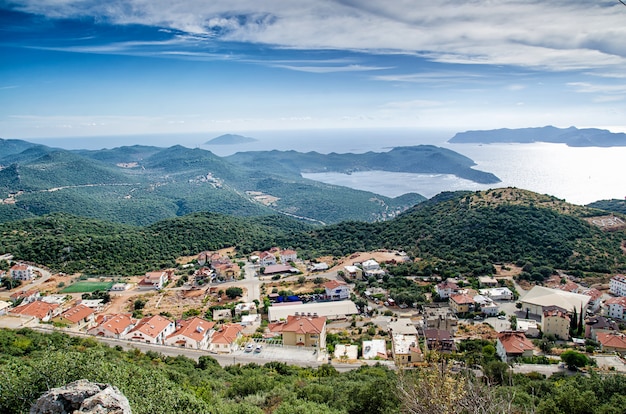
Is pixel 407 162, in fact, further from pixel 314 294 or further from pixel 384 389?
pixel 384 389

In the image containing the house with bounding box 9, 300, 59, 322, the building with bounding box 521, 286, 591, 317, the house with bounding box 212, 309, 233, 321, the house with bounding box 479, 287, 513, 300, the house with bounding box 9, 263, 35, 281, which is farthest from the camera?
the house with bounding box 9, 263, 35, 281

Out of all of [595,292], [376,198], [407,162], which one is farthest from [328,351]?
[407,162]

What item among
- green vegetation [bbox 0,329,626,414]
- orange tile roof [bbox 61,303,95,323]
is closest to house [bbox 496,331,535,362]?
green vegetation [bbox 0,329,626,414]

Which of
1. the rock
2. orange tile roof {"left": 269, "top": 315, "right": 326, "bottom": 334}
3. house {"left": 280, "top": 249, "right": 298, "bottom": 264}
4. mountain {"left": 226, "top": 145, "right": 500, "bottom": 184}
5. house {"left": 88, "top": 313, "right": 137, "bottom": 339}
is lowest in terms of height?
mountain {"left": 226, "top": 145, "right": 500, "bottom": 184}

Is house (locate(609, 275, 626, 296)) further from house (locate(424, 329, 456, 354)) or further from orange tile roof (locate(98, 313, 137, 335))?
orange tile roof (locate(98, 313, 137, 335))

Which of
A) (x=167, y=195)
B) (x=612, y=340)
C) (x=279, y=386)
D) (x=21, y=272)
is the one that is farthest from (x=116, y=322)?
(x=167, y=195)

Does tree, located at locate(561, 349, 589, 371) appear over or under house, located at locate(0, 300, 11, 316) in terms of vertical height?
over

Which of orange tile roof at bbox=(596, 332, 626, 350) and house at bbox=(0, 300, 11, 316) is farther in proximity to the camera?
house at bbox=(0, 300, 11, 316)

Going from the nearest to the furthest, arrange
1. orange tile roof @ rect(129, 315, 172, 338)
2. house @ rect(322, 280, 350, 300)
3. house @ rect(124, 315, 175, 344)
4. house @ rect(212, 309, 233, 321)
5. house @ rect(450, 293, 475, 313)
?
house @ rect(124, 315, 175, 344) < orange tile roof @ rect(129, 315, 172, 338) < house @ rect(212, 309, 233, 321) < house @ rect(450, 293, 475, 313) < house @ rect(322, 280, 350, 300)

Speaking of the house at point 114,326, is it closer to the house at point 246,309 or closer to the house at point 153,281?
the house at point 246,309
